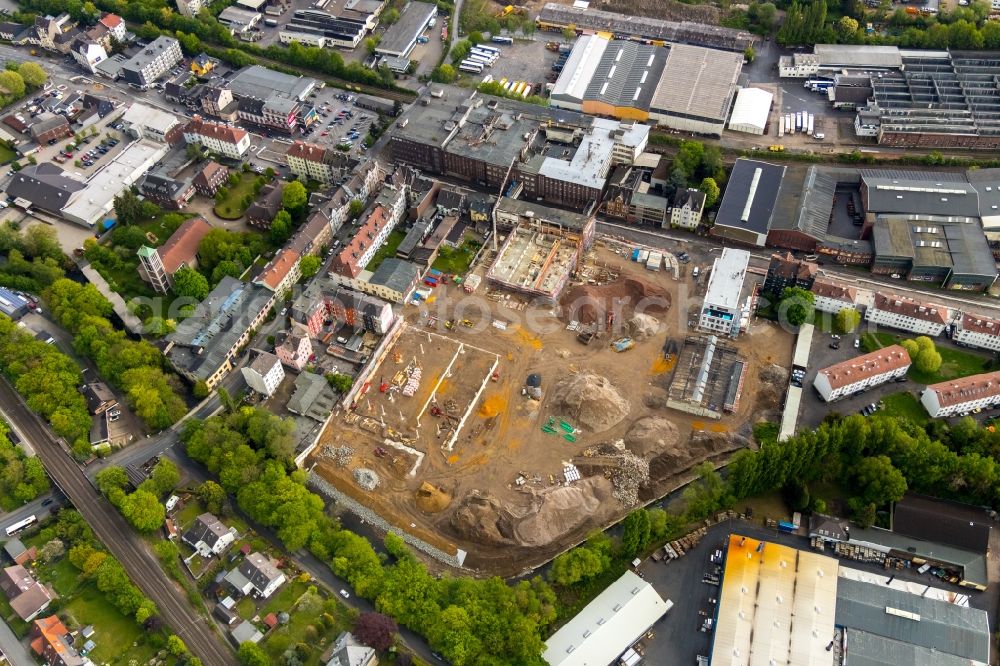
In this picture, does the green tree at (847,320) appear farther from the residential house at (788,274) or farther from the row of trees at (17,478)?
the row of trees at (17,478)

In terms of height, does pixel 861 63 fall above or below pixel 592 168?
above

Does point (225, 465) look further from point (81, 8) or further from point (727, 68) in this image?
point (81, 8)

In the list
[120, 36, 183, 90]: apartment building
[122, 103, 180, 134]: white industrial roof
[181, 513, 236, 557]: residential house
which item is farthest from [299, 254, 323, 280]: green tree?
[120, 36, 183, 90]: apartment building

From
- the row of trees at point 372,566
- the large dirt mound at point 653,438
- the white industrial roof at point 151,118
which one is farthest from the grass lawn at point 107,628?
the white industrial roof at point 151,118

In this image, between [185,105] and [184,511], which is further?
[185,105]

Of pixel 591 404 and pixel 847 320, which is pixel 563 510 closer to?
pixel 591 404

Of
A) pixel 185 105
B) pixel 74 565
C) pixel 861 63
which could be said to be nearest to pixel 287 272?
pixel 74 565

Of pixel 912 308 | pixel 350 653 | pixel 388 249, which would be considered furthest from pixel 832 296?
pixel 350 653
